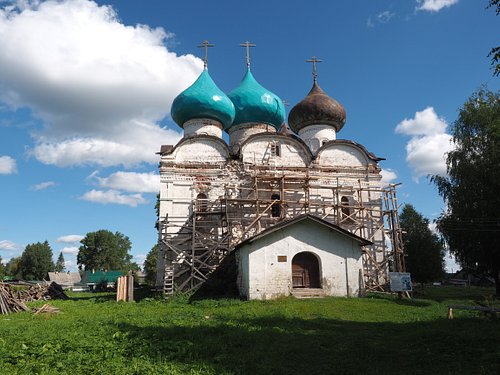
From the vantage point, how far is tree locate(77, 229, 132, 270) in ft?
187

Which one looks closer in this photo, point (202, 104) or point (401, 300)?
point (401, 300)

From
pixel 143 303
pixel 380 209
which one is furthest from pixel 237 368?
pixel 380 209

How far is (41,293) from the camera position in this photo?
19016mm

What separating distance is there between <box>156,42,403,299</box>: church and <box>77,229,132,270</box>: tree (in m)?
42.6

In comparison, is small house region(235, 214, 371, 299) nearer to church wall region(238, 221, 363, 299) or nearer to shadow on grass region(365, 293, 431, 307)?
church wall region(238, 221, 363, 299)

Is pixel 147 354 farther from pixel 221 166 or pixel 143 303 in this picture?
pixel 221 166

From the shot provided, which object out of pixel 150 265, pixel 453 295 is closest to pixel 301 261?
pixel 453 295

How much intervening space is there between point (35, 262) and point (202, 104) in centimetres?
4929

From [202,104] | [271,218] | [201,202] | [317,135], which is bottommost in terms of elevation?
[271,218]

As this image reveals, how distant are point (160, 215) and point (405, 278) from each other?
33.0 ft

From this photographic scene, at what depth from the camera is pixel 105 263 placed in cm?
5703

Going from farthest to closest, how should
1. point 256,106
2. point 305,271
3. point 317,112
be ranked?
point 256,106 → point 317,112 → point 305,271

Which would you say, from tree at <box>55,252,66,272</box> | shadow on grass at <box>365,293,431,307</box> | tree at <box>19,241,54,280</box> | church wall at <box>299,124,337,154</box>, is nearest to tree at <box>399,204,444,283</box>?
church wall at <box>299,124,337,154</box>

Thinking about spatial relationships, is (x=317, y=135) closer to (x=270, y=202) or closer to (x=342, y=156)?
(x=342, y=156)
